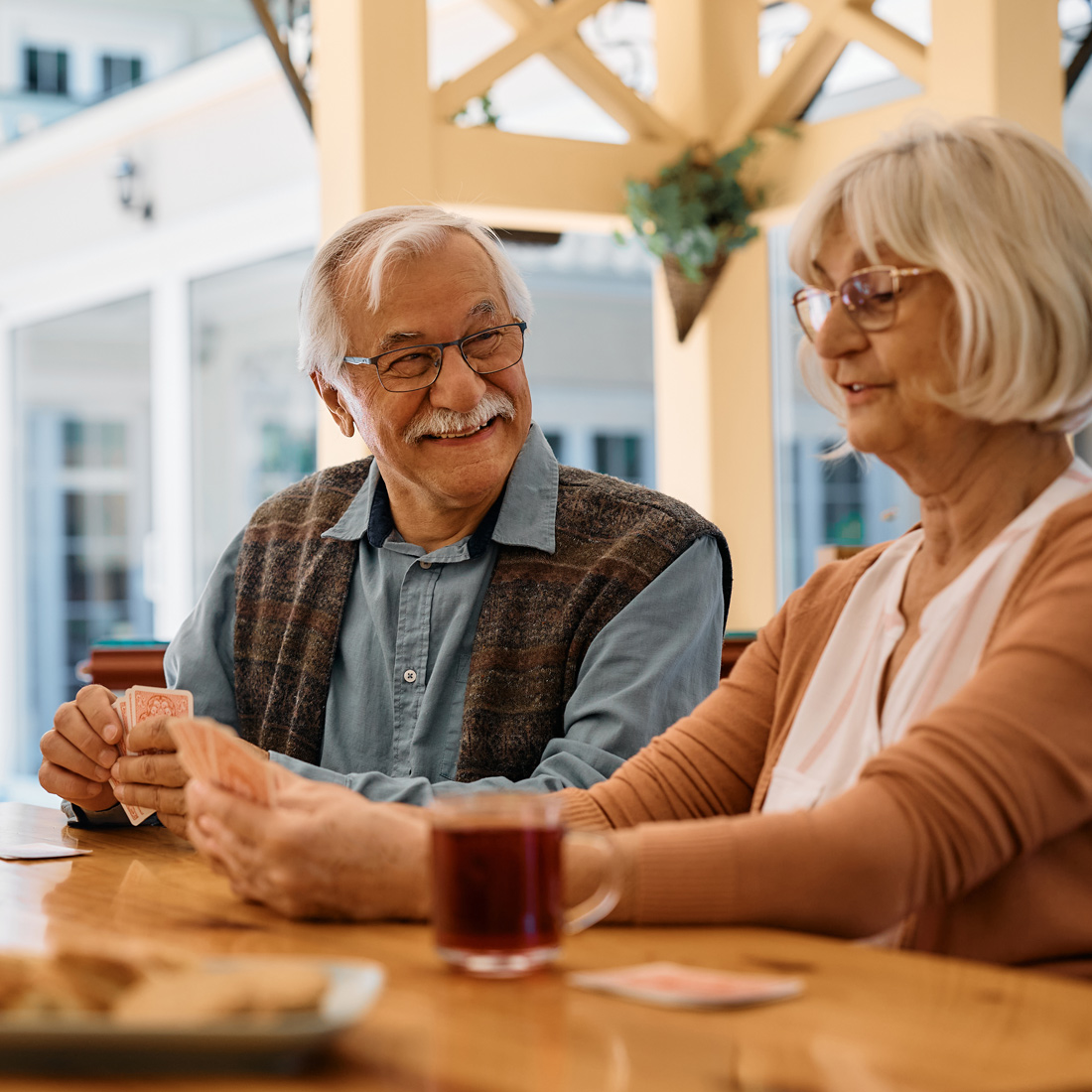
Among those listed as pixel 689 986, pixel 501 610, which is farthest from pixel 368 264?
pixel 689 986

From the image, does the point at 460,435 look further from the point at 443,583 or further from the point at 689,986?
the point at 689,986

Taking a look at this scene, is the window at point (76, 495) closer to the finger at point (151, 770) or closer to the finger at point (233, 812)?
the finger at point (151, 770)

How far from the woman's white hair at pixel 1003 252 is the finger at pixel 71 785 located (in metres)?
1.12

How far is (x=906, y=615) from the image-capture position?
4.76ft

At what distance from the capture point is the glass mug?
0.97 metres

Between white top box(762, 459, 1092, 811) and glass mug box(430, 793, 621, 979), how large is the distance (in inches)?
18.3

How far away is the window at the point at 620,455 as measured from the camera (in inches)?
392

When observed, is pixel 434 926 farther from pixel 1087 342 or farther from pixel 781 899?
pixel 1087 342

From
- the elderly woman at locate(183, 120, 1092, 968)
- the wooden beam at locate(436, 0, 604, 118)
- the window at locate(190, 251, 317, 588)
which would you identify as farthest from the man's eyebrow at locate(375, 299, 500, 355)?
the window at locate(190, 251, 317, 588)

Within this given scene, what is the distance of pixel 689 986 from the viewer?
93 cm

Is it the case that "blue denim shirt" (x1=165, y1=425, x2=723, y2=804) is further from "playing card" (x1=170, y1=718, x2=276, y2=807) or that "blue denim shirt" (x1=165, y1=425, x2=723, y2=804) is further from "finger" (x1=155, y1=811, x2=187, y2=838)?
"playing card" (x1=170, y1=718, x2=276, y2=807)

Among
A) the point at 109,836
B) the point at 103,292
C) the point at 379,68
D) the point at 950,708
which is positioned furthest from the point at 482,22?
the point at 950,708

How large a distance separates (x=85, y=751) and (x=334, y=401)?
0.80 meters

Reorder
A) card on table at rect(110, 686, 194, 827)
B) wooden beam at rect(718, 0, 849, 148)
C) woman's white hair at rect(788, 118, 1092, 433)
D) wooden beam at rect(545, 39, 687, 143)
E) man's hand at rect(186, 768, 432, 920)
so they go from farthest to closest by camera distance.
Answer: wooden beam at rect(545, 39, 687, 143), wooden beam at rect(718, 0, 849, 148), card on table at rect(110, 686, 194, 827), woman's white hair at rect(788, 118, 1092, 433), man's hand at rect(186, 768, 432, 920)
